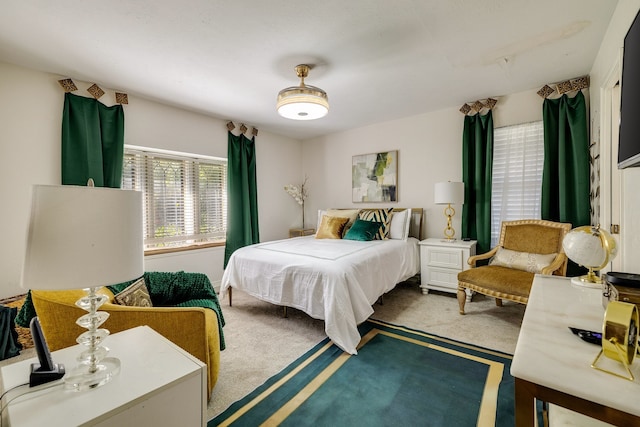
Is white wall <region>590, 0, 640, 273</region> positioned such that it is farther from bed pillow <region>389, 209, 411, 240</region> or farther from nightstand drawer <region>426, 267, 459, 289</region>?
bed pillow <region>389, 209, 411, 240</region>

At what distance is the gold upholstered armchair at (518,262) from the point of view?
2.35 m

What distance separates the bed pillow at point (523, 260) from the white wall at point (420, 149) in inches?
32.7

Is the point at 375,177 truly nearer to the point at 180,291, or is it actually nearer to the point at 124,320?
the point at 180,291

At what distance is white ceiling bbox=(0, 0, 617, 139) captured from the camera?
172 cm

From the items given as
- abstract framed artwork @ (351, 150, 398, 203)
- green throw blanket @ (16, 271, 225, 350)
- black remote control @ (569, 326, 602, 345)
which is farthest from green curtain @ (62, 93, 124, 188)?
black remote control @ (569, 326, 602, 345)

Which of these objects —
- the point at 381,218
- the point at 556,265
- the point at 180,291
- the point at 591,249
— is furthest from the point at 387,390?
the point at 381,218

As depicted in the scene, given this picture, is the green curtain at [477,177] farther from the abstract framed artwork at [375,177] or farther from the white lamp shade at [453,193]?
the abstract framed artwork at [375,177]

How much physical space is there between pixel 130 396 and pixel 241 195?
11.1 ft

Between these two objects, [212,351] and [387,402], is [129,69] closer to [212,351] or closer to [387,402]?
[212,351]

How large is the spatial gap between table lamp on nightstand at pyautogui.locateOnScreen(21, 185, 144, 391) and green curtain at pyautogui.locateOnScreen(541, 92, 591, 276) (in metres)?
3.65

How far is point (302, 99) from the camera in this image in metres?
2.21

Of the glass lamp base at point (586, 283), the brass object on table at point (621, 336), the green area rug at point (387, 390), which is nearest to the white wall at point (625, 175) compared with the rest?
the glass lamp base at point (586, 283)

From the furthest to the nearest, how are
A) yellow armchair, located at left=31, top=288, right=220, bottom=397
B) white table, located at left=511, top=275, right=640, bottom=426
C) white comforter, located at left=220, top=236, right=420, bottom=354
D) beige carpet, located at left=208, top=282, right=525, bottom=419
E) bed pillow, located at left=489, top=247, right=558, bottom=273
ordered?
bed pillow, located at left=489, top=247, right=558, bottom=273 < white comforter, located at left=220, top=236, right=420, bottom=354 < beige carpet, located at left=208, top=282, right=525, bottom=419 < yellow armchair, located at left=31, top=288, right=220, bottom=397 < white table, located at left=511, top=275, right=640, bottom=426

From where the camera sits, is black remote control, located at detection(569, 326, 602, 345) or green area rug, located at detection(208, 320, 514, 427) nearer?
black remote control, located at detection(569, 326, 602, 345)
